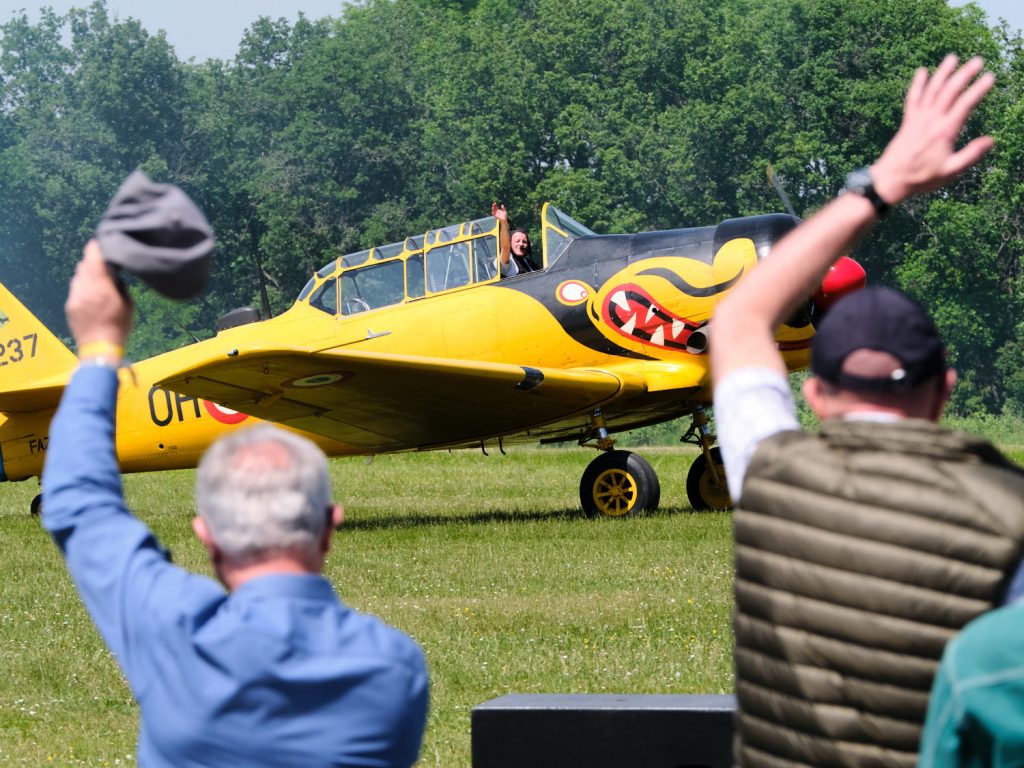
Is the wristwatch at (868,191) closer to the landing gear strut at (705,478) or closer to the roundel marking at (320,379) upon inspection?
the roundel marking at (320,379)

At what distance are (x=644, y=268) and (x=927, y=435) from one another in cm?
1185

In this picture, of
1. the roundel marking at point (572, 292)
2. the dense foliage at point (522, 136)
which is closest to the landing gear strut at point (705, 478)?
the roundel marking at point (572, 292)

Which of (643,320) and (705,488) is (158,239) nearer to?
(643,320)

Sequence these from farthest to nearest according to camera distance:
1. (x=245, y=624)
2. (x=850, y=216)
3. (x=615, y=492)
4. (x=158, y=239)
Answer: (x=615, y=492), (x=850, y=216), (x=158, y=239), (x=245, y=624)

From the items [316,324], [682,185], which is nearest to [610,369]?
[316,324]

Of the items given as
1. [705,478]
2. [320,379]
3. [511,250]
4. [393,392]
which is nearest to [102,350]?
[320,379]

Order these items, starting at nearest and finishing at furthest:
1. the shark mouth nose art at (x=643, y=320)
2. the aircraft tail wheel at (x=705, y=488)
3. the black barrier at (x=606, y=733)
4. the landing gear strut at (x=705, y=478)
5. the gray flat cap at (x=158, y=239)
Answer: the gray flat cap at (x=158, y=239)
the black barrier at (x=606, y=733)
the shark mouth nose art at (x=643, y=320)
the landing gear strut at (x=705, y=478)
the aircraft tail wheel at (x=705, y=488)

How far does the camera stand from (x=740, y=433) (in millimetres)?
2674

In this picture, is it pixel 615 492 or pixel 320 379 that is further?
pixel 615 492

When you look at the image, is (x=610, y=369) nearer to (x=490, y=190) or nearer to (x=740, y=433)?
(x=740, y=433)

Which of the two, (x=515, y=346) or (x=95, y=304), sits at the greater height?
(x=515, y=346)

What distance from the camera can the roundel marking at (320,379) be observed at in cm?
1305

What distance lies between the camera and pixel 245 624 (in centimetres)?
229

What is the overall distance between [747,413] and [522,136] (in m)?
56.8
